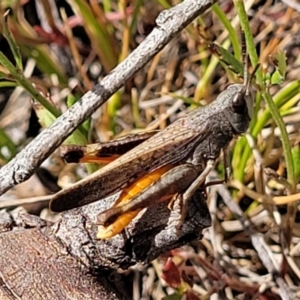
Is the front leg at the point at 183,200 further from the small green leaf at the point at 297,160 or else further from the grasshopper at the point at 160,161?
the small green leaf at the point at 297,160

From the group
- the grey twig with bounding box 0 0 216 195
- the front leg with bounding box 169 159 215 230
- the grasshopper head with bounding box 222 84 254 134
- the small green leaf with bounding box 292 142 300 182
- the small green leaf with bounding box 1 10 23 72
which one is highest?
the small green leaf with bounding box 1 10 23 72

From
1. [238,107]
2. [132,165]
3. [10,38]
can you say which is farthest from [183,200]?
[10,38]

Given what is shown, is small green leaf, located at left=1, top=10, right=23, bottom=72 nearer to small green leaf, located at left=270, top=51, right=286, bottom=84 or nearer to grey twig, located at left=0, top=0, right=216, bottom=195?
grey twig, located at left=0, top=0, right=216, bottom=195

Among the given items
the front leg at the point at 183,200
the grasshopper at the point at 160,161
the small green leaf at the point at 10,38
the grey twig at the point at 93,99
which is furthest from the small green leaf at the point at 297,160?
the small green leaf at the point at 10,38

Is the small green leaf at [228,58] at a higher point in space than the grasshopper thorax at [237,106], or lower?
higher

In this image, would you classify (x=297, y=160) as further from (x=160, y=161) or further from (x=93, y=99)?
(x=93, y=99)

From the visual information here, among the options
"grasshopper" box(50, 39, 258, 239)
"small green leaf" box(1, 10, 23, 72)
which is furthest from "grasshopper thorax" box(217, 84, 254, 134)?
"small green leaf" box(1, 10, 23, 72)

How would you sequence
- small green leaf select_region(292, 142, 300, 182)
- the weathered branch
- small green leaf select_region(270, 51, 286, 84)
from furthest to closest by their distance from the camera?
1. small green leaf select_region(292, 142, 300, 182)
2. small green leaf select_region(270, 51, 286, 84)
3. the weathered branch
